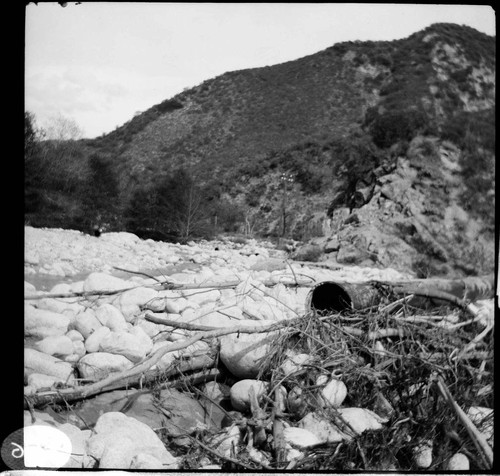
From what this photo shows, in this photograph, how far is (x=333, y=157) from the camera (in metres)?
3.26

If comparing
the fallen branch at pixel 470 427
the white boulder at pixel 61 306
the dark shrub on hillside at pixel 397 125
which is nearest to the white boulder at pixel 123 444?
the white boulder at pixel 61 306

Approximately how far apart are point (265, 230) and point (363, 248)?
714mm

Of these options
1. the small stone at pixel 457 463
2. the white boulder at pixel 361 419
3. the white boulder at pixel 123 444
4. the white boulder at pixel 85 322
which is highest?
the white boulder at pixel 85 322

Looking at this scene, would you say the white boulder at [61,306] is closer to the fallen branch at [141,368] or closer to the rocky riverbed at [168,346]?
the rocky riverbed at [168,346]

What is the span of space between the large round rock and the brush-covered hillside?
0.67 metres

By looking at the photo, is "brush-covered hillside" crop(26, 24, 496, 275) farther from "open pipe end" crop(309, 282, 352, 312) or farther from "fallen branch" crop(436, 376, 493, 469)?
"fallen branch" crop(436, 376, 493, 469)

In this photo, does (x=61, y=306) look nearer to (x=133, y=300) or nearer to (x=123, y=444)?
(x=133, y=300)

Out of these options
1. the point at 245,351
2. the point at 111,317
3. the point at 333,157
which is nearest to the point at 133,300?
the point at 111,317

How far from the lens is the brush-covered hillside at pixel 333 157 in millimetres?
3029

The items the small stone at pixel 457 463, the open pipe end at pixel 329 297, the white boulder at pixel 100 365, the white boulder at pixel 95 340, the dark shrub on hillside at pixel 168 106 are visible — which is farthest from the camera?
the open pipe end at pixel 329 297

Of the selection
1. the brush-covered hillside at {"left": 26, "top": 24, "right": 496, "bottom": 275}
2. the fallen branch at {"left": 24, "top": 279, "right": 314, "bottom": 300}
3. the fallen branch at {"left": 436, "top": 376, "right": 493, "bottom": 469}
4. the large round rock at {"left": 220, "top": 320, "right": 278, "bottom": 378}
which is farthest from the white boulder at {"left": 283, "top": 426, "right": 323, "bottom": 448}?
the brush-covered hillside at {"left": 26, "top": 24, "right": 496, "bottom": 275}

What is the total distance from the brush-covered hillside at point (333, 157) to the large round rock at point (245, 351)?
0.67 metres

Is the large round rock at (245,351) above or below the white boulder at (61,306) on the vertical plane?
below
